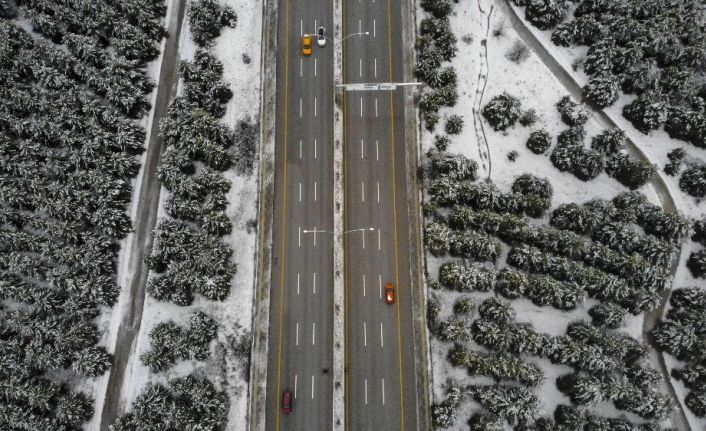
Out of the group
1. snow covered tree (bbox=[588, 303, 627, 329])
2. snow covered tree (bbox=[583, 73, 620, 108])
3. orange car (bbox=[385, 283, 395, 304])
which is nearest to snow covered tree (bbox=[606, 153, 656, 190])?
snow covered tree (bbox=[583, 73, 620, 108])

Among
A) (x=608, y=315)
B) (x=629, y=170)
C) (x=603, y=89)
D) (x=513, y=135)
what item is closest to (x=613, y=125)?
(x=603, y=89)

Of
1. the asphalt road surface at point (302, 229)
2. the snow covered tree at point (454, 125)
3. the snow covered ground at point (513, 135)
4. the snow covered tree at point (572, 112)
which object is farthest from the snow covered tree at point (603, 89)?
the asphalt road surface at point (302, 229)

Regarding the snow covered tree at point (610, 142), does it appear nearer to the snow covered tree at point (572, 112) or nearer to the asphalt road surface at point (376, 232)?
the snow covered tree at point (572, 112)

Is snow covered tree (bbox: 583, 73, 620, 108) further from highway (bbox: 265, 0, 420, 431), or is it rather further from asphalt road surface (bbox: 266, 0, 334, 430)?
asphalt road surface (bbox: 266, 0, 334, 430)

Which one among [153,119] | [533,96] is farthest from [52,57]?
[533,96]

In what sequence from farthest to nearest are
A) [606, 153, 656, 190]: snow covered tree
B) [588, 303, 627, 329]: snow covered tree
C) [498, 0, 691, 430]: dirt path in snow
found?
[606, 153, 656, 190]: snow covered tree, [498, 0, 691, 430]: dirt path in snow, [588, 303, 627, 329]: snow covered tree

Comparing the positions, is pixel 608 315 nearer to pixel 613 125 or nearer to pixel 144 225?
pixel 613 125

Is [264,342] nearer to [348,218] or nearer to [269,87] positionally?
[348,218]
